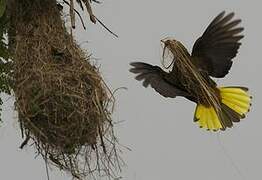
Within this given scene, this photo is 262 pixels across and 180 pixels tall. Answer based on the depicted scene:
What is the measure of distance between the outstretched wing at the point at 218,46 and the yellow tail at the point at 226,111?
0.10m

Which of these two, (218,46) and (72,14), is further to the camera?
(72,14)

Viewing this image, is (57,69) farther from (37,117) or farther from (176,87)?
(176,87)

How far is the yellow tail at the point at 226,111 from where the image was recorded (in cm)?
389

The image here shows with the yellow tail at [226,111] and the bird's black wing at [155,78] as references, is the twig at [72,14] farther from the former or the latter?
the yellow tail at [226,111]

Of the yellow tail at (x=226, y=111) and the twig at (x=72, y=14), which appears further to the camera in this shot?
the twig at (x=72, y=14)

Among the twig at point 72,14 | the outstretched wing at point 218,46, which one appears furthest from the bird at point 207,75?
the twig at point 72,14

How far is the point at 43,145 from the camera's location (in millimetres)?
3881

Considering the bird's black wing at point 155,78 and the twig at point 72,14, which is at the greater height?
the twig at point 72,14

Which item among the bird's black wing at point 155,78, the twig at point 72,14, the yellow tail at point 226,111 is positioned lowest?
the yellow tail at point 226,111

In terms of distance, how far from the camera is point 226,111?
3.92m

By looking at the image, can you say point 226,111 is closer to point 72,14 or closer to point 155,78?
point 155,78

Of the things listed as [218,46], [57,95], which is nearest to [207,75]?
[218,46]

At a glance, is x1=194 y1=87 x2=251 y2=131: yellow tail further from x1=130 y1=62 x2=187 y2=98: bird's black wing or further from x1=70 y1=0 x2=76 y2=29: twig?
x1=70 y1=0 x2=76 y2=29: twig

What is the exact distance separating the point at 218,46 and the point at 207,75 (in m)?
0.13
